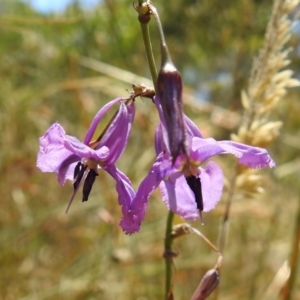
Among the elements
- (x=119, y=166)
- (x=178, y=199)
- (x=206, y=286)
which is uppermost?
(x=119, y=166)

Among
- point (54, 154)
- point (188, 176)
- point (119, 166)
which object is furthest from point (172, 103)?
point (119, 166)

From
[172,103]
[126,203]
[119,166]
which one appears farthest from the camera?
[119,166]

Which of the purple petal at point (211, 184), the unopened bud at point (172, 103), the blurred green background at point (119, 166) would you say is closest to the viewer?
the unopened bud at point (172, 103)

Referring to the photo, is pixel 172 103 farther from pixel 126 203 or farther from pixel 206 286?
pixel 206 286

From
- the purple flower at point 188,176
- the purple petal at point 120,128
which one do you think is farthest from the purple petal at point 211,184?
the purple petal at point 120,128

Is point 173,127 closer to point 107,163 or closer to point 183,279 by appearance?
point 107,163

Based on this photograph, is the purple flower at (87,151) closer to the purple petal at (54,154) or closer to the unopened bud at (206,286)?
the purple petal at (54,154)

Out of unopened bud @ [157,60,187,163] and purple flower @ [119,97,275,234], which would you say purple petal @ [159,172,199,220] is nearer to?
purple flower @ [119,97,275,234]
